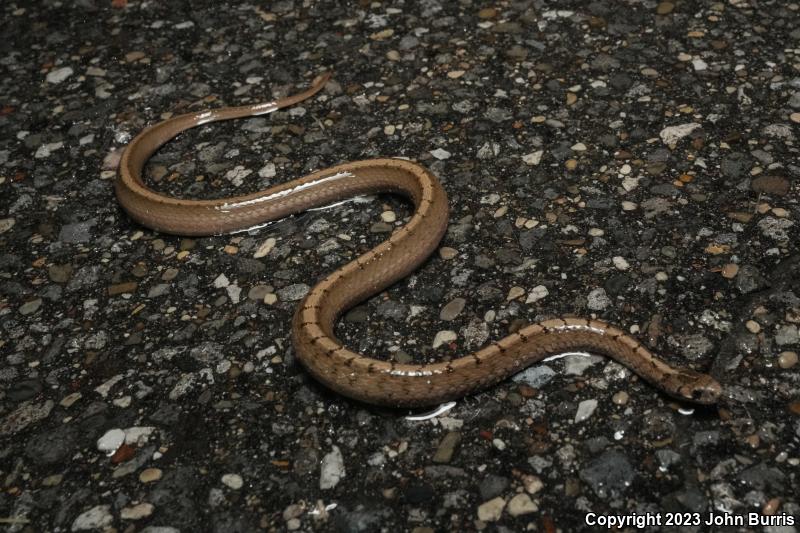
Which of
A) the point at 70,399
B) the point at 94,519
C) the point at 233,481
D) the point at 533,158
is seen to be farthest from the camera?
the point at 533,158

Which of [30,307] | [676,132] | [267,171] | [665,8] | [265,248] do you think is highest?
[665,8]

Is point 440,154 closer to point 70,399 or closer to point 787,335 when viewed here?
point 787,335

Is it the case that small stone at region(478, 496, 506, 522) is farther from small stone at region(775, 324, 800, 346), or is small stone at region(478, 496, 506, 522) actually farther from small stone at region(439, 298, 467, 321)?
small stone at region(775, 324, 800, 346)

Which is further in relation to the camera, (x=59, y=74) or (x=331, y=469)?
(x=59, y=74)

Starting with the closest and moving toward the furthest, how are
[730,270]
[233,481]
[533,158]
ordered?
1. [233,481]
2. [730,270]
3. [533,158]

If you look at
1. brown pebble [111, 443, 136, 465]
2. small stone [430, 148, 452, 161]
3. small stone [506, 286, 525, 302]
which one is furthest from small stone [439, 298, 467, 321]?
brown pebble [111, 443, 136, 465]

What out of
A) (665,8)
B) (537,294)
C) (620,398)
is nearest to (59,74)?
(537,294)
